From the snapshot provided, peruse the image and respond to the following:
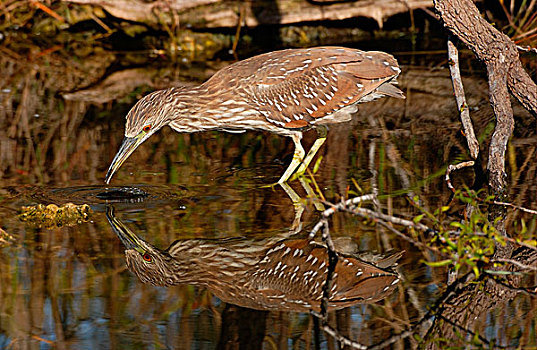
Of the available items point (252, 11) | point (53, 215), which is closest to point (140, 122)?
point (53, 215)

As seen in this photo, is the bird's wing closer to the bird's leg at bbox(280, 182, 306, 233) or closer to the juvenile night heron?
the juvenile night heron

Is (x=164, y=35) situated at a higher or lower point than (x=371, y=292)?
higher

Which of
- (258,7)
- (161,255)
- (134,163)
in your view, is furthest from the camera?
(258,7)

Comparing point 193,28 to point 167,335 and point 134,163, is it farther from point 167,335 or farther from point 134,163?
point 167,335

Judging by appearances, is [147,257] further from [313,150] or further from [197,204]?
[313,150]

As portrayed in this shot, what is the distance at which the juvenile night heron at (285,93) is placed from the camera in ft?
21.1

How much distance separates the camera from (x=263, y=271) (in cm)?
487

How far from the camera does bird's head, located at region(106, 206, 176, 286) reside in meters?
4.77

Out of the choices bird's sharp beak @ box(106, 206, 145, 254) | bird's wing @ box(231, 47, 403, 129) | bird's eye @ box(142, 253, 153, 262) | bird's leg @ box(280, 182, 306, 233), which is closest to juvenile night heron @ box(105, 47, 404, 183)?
bird's wing @ box(231, 47, 403, 129)

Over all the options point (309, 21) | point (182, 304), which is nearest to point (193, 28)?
point (309, 21)

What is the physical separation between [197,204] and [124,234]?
734 millimetres

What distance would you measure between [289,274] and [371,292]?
539 mm

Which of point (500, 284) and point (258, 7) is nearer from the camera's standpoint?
point (500, 284)

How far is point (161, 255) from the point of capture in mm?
5137
